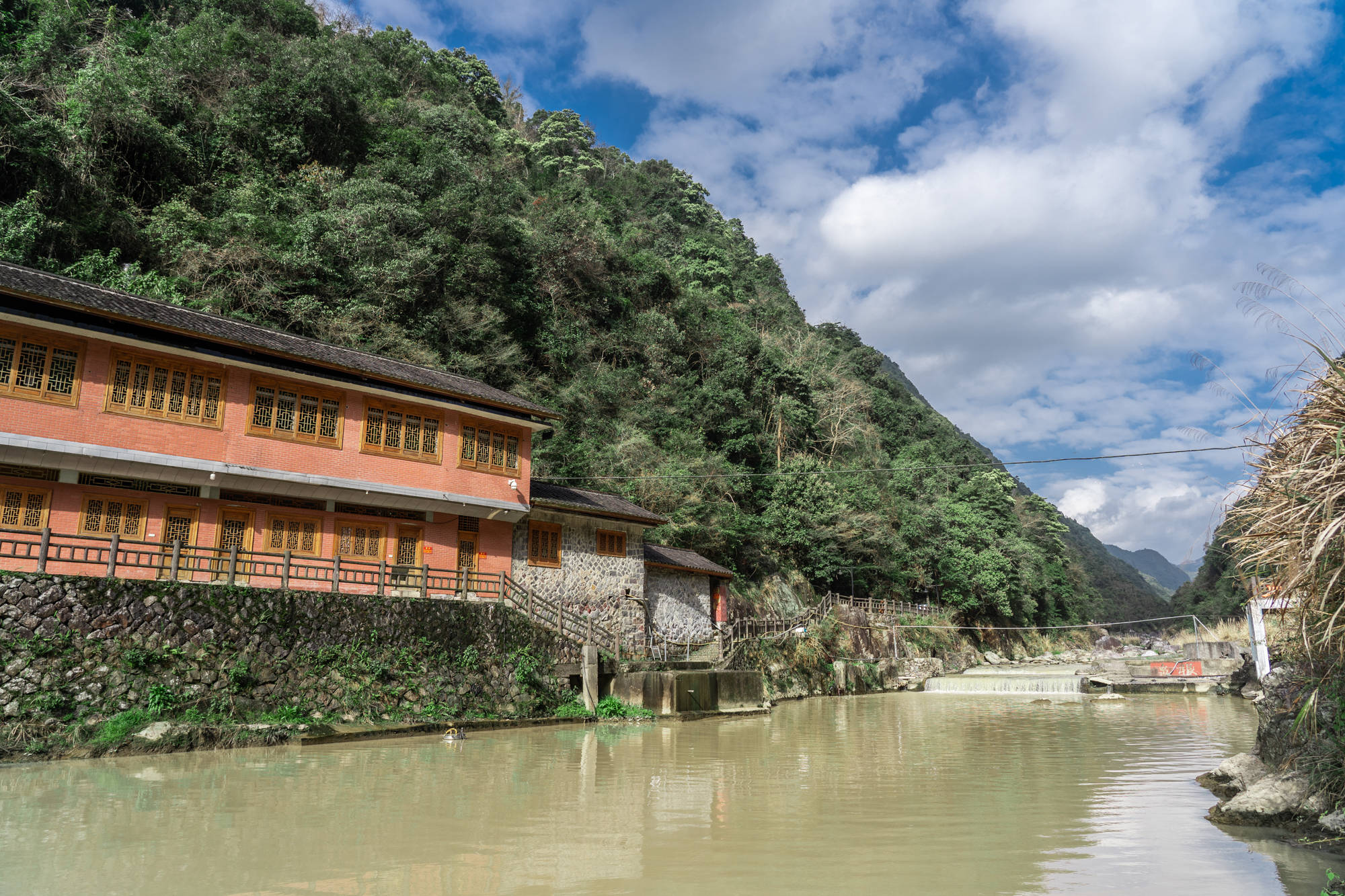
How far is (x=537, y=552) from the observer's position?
23516 mm

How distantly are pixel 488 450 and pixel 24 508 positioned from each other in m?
9.96

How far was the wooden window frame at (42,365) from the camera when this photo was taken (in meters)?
15.4

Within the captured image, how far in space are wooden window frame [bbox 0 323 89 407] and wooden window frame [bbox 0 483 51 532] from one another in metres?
1.77

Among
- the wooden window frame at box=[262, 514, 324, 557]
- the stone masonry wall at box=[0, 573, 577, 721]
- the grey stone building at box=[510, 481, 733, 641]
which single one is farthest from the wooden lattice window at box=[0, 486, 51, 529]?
the grey stone building at box=[510, 481, 733, 641]

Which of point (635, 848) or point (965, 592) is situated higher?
point (965, 592)

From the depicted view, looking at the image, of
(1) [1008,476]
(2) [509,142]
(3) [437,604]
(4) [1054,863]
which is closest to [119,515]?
(3) [437,604]

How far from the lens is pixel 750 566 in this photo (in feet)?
118

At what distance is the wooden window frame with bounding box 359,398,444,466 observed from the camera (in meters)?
20.2

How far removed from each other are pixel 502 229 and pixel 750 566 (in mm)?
18318

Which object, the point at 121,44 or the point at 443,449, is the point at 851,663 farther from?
the point at 121,44

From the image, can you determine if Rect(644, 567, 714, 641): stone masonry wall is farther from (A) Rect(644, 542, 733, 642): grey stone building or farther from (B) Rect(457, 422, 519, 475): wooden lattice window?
(B) Rect(457, 422, 519, 475): wooden lattice window

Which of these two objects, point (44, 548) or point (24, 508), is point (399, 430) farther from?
point (44, 548)

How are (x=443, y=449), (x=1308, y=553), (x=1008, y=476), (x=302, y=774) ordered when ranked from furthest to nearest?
1. (x=1008, y=476)
2. (x=443, y=449)
3. (x=302, y=774)
4. (x=1308, y=553)

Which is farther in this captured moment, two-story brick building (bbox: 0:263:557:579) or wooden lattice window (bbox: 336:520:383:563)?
wooden lattice window (bbox: 336:520:383:563)
